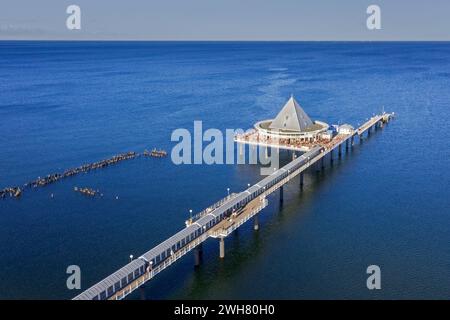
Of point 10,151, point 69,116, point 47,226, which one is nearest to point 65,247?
point 47,226

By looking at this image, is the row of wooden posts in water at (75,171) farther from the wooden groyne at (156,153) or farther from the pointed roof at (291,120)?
the pointed roof at (291,120)

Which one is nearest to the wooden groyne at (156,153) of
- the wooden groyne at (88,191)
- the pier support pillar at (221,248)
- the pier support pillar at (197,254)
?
the wooden groyne at (88,191)

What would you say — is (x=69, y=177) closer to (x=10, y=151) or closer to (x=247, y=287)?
(x=10, y=151)

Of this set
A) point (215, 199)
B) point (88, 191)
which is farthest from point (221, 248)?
point (88, 191)

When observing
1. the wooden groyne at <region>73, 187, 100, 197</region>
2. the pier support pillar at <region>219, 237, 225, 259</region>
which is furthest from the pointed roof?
the pier support pillar at <region>219, 237, 225, 259</region>

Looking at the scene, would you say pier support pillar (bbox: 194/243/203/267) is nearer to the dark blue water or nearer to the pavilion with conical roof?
the dark blue water

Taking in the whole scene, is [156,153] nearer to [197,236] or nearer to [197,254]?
[197,236]
